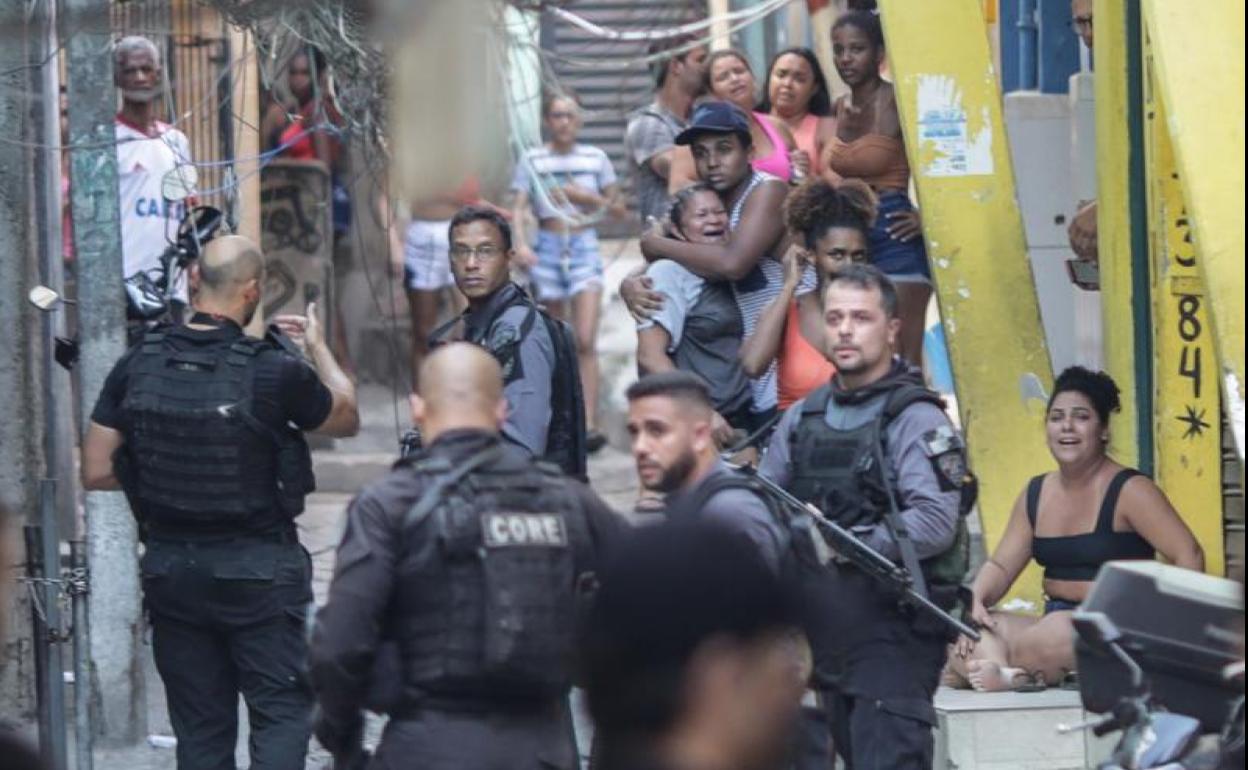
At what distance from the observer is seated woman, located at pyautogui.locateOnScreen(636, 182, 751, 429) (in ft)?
28.4

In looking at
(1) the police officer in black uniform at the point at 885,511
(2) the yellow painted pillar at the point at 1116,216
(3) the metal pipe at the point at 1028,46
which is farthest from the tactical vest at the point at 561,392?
(3) the metal pipe at the point at 1028,46

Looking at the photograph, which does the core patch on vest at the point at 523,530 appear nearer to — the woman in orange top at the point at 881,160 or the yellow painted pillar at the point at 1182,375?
the yellow painted pillar at the point at 1182,375

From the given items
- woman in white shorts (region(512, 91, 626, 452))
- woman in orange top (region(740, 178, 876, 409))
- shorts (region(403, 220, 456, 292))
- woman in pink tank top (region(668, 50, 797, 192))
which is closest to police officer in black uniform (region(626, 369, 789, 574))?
woman in orange top (region(740, 178, 876, 409))

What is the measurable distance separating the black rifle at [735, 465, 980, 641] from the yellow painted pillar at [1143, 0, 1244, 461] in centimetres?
90

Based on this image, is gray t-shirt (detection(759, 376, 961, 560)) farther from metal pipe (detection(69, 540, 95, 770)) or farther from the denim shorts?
the denim shorts

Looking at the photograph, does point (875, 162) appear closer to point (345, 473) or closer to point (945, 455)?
point (945, 455)

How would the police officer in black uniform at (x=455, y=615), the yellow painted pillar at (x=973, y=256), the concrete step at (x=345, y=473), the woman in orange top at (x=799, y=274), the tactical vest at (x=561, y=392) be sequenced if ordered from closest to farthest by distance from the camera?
the police officer in black uniform at (x=455, y=615) < the tactical vest at (x=561, y=392) < the woman in orange top at (x=799, y=274) < the yellow painted pillar at (x=973, y=256) < the concrete step at (x=345, y=473)

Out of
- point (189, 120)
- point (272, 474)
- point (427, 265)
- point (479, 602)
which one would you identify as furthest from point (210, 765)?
point (427, 265)

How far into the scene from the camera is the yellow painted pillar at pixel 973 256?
28.6ft

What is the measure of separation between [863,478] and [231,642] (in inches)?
73.3

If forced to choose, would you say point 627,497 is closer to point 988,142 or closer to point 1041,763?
point 988,142

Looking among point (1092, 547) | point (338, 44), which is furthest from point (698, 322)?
point (338, 44)

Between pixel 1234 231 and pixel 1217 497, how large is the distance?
2.07 meters

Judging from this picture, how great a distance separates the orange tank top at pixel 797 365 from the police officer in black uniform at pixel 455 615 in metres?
2.96
